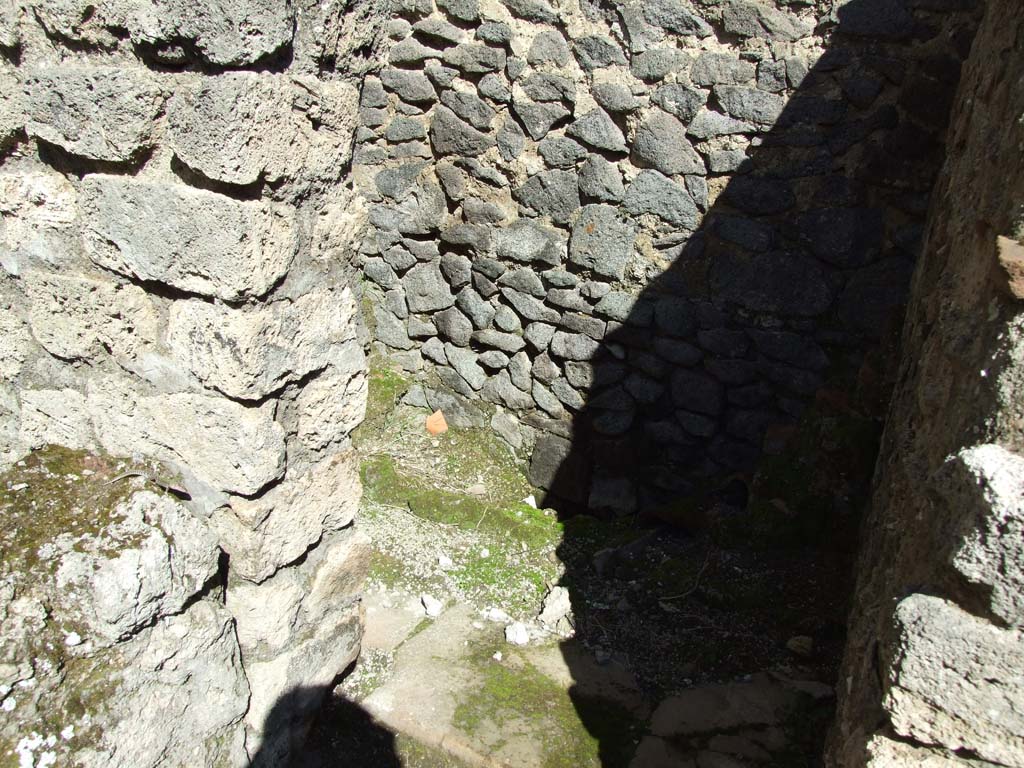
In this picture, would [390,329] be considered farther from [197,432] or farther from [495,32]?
[197,432]

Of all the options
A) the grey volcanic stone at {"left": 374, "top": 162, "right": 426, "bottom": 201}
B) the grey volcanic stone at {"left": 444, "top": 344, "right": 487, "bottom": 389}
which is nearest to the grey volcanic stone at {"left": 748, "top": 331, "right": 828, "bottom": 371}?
the grey volcanic stone at {"left": 444, "top": 344, "right": 487, "bottom": 389}

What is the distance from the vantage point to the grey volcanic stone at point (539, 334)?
3.87 m

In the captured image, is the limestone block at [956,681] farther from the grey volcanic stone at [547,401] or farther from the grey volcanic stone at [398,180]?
the grey volcanic stone at [398,180]

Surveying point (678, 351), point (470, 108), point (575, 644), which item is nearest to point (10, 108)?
point (575, 644)

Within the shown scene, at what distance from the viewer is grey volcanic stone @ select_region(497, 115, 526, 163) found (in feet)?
11.9

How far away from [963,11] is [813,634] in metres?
2.33

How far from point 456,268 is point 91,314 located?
2449 millimetres

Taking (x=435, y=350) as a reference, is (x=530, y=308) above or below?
above

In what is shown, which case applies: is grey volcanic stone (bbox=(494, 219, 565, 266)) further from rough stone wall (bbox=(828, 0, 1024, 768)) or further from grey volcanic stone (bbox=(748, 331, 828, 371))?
rough stone wall (bbox=(828, 0, 1024, 768))

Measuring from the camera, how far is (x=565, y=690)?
2.48 metres

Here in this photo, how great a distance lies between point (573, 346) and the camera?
381 centimetres

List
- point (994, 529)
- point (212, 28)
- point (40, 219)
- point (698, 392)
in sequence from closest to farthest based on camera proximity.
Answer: point (994, 529) < point (212, 28) < point (40, 219) < point (698, 392)

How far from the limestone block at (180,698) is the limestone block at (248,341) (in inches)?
22.2

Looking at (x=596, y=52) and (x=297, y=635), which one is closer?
(x=297, y=635)
